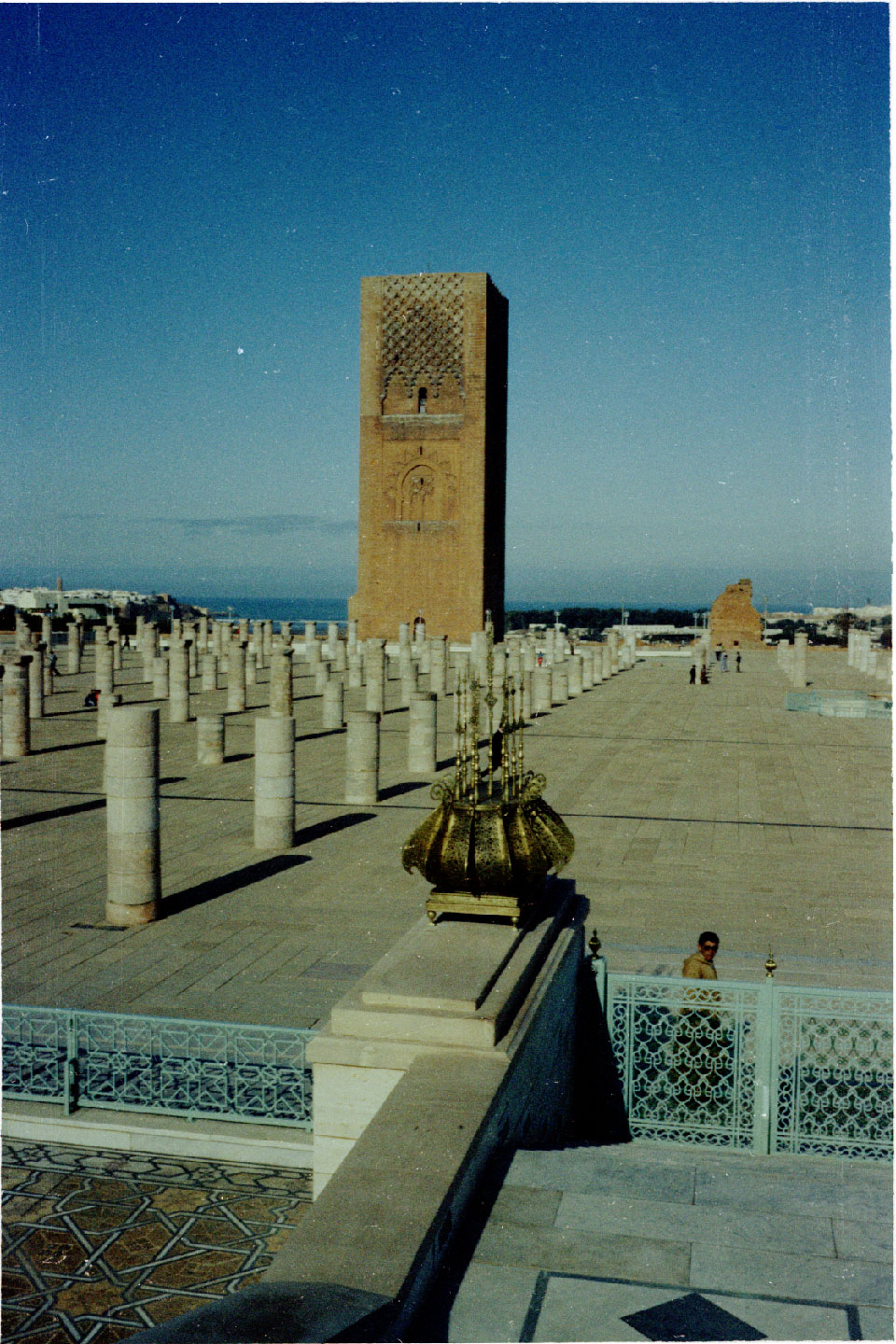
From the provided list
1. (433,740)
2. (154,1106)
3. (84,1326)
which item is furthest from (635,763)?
(84,1326)

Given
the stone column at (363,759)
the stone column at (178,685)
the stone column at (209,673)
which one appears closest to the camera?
the stone column at (363,759)

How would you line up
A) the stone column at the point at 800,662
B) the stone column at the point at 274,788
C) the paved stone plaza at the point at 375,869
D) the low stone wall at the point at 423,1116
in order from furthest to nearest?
the stone column at the point at 800,662, the stone column at the point at 274,788, the paved stone plaza at the point at 375,869, the low stone wall at the point at 423,1116

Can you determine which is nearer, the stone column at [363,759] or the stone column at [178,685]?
the stone column at [363,759]

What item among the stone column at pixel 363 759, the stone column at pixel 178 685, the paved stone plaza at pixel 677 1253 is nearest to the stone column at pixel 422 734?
the stone column at pixel 363 759

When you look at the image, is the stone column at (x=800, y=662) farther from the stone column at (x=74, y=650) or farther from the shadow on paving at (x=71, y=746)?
the shadow on paving at (x=71, y=746)

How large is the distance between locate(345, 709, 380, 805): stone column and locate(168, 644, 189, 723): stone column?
25.1 feet

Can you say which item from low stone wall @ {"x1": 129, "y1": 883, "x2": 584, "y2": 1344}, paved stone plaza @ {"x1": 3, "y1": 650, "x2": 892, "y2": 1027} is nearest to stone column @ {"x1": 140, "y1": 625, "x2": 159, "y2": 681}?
paved stone plaza @ {"x1": 3, "y1": 650, "x2": 892, "y2": 1027}

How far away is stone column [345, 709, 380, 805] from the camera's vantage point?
12.8 m

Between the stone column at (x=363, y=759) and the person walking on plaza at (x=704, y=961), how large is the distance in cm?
721

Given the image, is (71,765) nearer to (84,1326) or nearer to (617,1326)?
(84,1326)

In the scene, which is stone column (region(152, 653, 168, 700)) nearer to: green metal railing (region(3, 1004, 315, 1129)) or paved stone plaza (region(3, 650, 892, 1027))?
paved stone plaza (region(3, 650, 892, 1027))

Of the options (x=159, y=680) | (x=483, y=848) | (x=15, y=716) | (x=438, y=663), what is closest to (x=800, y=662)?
(x=438, y=663)

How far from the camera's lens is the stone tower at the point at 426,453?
44125 millimetres

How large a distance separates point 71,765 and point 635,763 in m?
7.60
